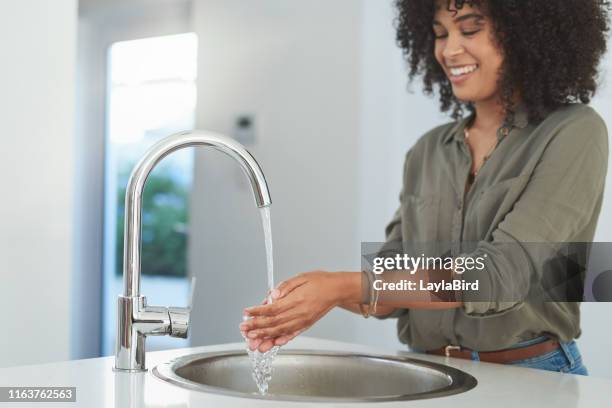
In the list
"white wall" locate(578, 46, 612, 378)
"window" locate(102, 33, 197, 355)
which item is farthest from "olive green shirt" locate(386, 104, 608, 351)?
"window" locate(102, 33, 197, 355)

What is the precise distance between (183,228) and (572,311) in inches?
125

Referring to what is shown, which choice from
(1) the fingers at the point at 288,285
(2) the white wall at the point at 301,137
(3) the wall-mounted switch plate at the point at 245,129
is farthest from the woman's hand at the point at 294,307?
(3) the wall-mounted switch plate at the point at 245,129

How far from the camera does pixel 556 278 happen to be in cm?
160

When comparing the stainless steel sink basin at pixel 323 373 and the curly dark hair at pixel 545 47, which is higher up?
the curly dark hair at pixel 545 47

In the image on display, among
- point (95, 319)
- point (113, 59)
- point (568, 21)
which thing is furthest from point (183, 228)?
point (568, 21)

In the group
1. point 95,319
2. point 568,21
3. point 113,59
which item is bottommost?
point 95,319

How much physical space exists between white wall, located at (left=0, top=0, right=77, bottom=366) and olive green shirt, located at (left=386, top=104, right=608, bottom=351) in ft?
2.55

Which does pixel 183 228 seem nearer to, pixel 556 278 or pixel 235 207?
pixel 235 207

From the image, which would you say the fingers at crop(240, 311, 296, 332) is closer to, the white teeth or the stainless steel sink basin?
the stainless steel sink basin

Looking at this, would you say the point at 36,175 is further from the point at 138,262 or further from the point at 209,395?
the point at 209,395

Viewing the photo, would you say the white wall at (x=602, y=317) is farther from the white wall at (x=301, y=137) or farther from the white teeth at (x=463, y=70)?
the white teeth at (x=463, y=70)

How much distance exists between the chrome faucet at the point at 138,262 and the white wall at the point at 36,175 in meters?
0.73

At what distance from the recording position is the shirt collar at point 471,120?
5.44ft

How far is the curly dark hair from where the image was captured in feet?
5.54
